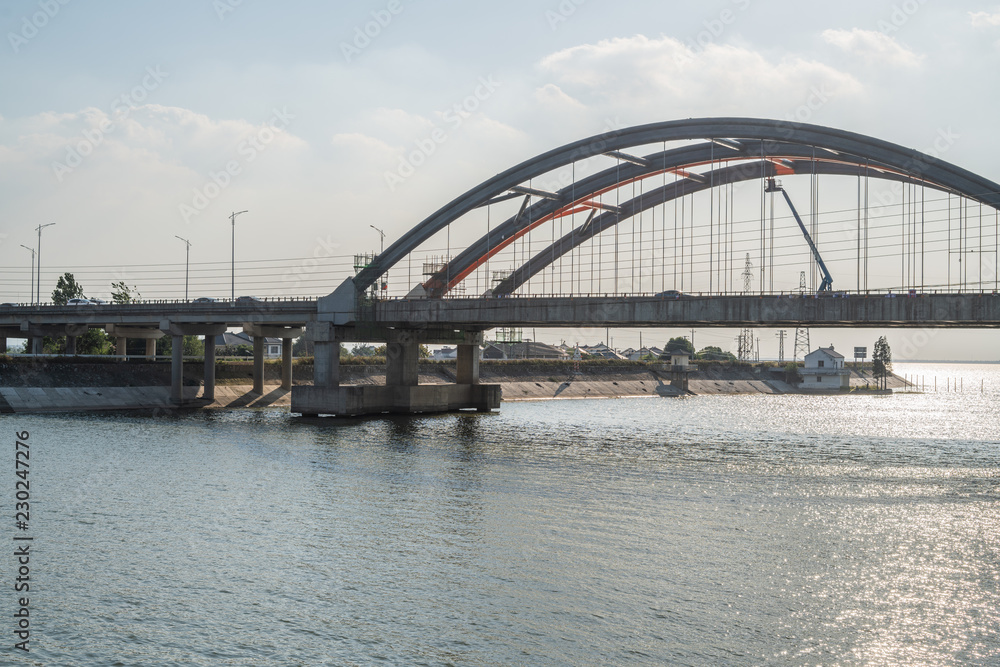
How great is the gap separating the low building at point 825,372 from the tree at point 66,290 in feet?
461

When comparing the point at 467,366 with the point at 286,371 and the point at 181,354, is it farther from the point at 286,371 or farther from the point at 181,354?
the point at 181,354

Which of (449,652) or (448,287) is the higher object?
(448,287)

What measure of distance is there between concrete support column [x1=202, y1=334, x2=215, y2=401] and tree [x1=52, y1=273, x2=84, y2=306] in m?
45.4

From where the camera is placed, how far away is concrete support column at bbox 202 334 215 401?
88.6m

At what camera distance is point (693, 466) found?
45.2 m

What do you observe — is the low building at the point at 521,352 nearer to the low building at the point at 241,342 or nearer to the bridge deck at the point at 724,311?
the low building at the point at 241,342

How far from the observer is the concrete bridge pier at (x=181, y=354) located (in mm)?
86375

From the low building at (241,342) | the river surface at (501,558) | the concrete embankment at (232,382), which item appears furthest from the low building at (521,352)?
the river surface at (501,558)

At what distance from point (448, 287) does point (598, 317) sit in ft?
70.4

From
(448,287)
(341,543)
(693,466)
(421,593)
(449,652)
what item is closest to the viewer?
(449,652)

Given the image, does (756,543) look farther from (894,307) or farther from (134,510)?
(894,307)

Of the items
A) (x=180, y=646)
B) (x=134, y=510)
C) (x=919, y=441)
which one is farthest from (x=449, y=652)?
(x=919, y=441)

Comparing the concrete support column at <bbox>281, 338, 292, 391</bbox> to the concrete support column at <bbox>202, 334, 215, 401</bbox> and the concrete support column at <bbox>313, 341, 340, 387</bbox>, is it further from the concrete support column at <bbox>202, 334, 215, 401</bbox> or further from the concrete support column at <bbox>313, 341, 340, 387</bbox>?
the concrete support column at <bbox>313, 341, 340, 387</bbox>

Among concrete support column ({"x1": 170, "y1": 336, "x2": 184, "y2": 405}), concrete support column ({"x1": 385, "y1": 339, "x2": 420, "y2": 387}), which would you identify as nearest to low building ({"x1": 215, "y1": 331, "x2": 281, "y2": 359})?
concrete support column ({"x1": 170, "y1": 336, "x2": 184, "y2": 405})
